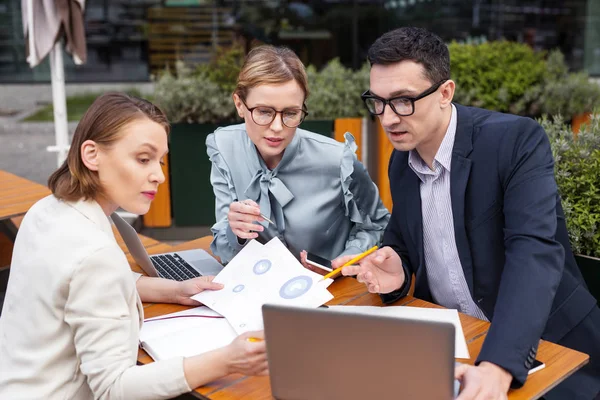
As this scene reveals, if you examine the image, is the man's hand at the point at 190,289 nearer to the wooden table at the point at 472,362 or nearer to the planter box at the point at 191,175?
the wooden table at the point at 472,362

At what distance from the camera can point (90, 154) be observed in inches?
67.6

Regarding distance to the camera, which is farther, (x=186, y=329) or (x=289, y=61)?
(x=289, y=61)

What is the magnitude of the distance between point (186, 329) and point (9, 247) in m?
2.60

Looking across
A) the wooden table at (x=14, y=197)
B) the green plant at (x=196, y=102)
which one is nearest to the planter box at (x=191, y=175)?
the green plant at (x=196, y=102)

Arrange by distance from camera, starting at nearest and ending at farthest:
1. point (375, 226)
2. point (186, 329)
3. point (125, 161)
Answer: point (125, 161), point (186, 329), point (375, 226)

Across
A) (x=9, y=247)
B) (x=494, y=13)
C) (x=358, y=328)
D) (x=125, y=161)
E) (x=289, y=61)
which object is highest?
(x=494, y=13)

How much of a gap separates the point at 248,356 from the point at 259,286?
21.7 inches

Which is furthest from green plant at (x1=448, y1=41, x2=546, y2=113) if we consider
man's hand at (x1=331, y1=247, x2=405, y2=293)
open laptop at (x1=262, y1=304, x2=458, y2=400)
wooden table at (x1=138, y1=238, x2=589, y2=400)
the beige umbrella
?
open laptop at (x1=262, y1=304, x2=458, y2=400)

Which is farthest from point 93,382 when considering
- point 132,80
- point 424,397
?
point 132,80

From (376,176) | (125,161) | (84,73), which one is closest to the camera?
(125,161)

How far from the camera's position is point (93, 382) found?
5.27ft

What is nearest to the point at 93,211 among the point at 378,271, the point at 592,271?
the point at 378,271

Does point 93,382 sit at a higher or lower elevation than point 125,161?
lower

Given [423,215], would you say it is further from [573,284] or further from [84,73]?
[84,73]
